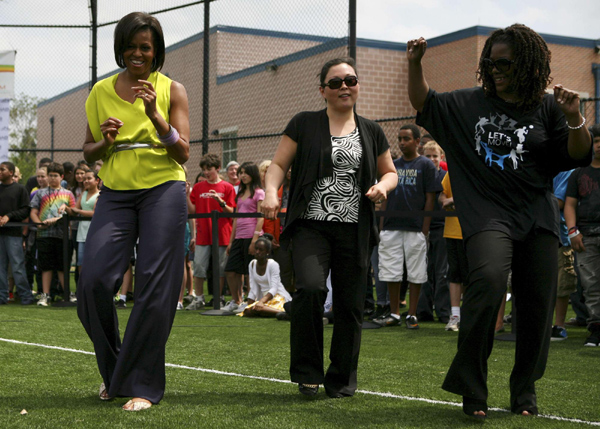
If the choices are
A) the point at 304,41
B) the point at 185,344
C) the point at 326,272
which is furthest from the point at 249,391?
the point at 304,41

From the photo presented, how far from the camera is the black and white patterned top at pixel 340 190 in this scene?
4492mm

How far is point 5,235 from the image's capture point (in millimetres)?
11602

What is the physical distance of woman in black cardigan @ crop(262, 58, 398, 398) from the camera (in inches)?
174

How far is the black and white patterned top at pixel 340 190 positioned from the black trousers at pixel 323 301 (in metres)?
0.05

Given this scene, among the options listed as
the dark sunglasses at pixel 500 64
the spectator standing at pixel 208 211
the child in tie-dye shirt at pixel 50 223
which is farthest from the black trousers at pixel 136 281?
the child in tie-dye shirt at pixel 50 223

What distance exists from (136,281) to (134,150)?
2.21 ft

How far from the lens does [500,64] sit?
12.5 feet

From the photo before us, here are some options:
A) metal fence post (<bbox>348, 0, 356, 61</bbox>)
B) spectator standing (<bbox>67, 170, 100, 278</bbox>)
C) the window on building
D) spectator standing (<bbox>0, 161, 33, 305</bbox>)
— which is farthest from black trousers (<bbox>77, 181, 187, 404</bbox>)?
the window on building

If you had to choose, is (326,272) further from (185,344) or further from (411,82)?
(185,344)

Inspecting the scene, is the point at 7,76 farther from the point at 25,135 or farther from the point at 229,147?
the point at 25,135

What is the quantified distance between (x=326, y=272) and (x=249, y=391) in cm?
81

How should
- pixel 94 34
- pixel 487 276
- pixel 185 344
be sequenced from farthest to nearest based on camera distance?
pixel 94 34
pixel 185 344
pixel 487 276

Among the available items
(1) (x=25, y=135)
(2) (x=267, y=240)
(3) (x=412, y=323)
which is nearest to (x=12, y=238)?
(2) (x=267, y=240)

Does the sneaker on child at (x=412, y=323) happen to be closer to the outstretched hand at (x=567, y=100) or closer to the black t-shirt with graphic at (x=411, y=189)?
the black t-shirt with graphic at (x=411, y=189)
